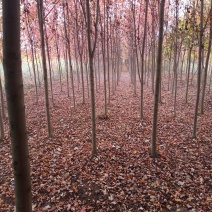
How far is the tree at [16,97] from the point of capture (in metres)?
1.71

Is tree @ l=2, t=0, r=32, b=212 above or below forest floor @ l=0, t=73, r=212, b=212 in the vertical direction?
above

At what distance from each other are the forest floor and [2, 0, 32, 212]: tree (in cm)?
234

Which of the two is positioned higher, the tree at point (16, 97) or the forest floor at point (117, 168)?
the tree at point (16, 97)

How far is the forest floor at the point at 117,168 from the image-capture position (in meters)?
4.15

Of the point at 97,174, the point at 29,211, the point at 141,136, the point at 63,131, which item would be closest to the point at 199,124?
the point at 141,136

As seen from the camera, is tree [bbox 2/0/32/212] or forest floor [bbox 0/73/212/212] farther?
forest floor [bbox 0/73/212/212]

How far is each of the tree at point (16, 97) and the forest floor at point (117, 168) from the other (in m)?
2.34

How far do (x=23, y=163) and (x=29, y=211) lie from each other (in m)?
0.65

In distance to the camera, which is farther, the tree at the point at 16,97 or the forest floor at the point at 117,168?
the forest floor at the point at 117,168

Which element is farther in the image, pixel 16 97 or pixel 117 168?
pixel 117 168

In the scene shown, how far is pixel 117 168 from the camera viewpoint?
210 inches

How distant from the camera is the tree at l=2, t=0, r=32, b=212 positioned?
5.61 feet

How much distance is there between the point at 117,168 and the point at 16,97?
419 centimetres

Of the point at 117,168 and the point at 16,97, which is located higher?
the point at 16,97
